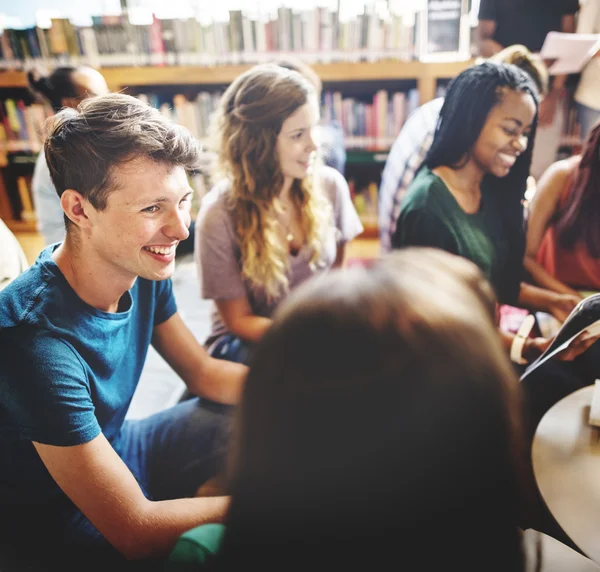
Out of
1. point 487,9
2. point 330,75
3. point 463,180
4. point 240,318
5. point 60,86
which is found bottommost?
point 240,318

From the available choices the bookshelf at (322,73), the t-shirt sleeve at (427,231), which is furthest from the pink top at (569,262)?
the bookshelf at (322,73)

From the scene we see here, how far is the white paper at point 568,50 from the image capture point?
2582 millimetres

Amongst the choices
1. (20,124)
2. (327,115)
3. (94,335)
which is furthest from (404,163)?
(20,124)

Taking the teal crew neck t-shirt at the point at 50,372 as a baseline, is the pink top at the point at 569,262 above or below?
below

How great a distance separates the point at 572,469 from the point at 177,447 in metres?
0.87

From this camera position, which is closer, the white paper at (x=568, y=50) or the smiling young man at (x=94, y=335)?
the smiling young man at (x=94, y=335)

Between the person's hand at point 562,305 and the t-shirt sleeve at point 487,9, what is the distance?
1972mm

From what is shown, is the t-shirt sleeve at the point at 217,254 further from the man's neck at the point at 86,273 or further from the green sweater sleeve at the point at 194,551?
the green sweater sleeve at the point at 194,551

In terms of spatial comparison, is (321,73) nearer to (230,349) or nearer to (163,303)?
(230,349)

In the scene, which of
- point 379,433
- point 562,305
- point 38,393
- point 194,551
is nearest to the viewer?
point 379,433

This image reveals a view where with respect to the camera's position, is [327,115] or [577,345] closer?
[577,345]

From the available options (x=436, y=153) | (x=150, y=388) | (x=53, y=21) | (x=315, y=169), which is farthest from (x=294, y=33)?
(x=150, y=388)

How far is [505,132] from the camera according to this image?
4.60ft

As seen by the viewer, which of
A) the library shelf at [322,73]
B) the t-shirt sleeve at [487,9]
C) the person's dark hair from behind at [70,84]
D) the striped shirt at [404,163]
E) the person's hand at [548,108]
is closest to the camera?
the striped shirt at [404,163]
